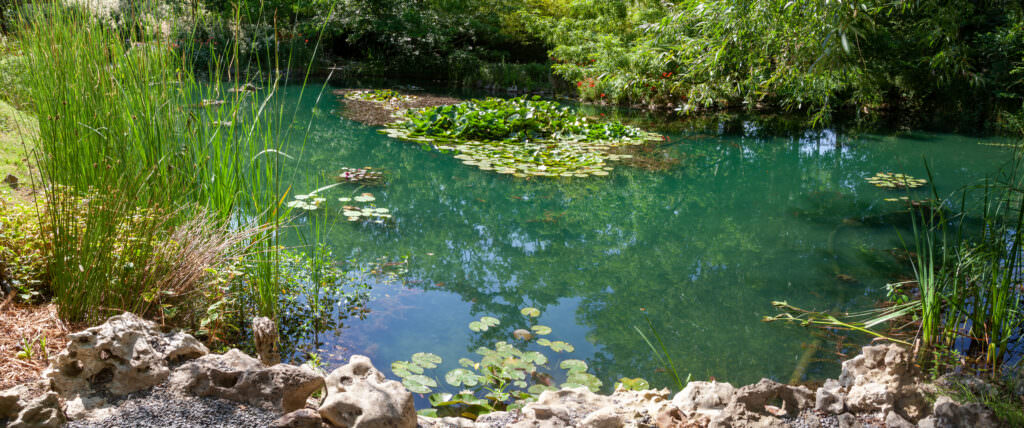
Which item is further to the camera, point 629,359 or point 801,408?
point 629,359

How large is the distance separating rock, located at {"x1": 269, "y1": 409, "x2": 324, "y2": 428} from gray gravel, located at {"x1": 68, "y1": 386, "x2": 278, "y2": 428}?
0.07m

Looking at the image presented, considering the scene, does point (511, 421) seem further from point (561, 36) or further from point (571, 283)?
point (561, 36)

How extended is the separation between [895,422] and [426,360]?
5.44 ft

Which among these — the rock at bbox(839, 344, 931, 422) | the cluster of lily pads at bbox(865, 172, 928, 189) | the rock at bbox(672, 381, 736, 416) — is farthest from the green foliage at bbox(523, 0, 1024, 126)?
the rock at bbox(672, 381, 736, 416)

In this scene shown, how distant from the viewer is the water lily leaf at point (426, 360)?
8.34ft

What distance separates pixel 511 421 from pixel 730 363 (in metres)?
1.33

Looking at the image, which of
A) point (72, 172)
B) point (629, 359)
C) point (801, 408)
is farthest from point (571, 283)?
point (72, 172)

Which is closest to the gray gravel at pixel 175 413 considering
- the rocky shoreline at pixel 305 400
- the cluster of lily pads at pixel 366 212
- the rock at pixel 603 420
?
the rocky shoreline at pixel 305 400

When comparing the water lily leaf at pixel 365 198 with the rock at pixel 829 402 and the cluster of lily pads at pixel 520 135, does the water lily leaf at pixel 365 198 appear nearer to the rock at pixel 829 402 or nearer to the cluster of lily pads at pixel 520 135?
the cluster of lily pads at pixel 520 135

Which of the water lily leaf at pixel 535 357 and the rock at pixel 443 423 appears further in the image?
the water lily leaf at pixel 535 357

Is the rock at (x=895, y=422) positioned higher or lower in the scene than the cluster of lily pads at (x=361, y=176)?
lower

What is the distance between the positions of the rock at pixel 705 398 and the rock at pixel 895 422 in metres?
0.43

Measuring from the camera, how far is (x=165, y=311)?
210 cm

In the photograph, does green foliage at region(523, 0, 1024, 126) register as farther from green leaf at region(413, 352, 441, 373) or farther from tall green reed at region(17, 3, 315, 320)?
tall green reed at region(17, 3, 315, 320)
